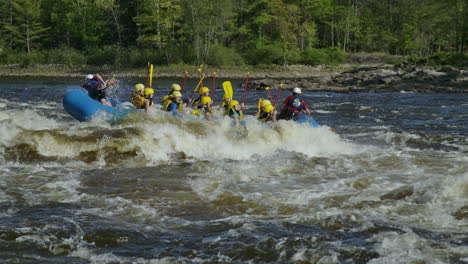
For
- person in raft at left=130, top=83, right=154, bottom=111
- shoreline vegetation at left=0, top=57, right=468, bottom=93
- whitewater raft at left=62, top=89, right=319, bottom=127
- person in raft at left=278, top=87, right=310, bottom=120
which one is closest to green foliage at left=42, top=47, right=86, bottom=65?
shoreline vegetation at left=0, top=57, right=468, bottom=93

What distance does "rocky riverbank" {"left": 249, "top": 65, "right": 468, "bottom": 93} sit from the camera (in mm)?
31953

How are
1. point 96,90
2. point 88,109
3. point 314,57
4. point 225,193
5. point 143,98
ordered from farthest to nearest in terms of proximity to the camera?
point 314,57 < point 96,90 < point 143,98 < point 88,109 < point 225,193

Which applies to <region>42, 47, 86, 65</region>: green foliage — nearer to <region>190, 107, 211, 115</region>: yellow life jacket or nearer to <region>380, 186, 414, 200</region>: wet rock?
<region>190, 107, 211, 115</region>: yellow life jacket

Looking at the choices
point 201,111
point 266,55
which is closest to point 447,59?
point 266,55

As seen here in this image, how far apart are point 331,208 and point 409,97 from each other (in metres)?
21.3

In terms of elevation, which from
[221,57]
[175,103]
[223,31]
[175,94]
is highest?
[223,31]

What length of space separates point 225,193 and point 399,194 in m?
2.88

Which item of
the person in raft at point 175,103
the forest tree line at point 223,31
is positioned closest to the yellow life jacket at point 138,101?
the person in raft at point 175,103

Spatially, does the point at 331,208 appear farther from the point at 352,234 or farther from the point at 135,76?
the point at 135,76

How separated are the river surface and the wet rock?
0.05m

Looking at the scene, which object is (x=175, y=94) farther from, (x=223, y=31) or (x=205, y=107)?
(x=223, y=31)

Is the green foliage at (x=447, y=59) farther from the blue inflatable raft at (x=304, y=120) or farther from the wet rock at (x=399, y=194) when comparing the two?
the wet rock at (x=399, y=194)

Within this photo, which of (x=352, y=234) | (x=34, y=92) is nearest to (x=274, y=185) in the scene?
(x=352, y=234)

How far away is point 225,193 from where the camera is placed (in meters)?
9.07
